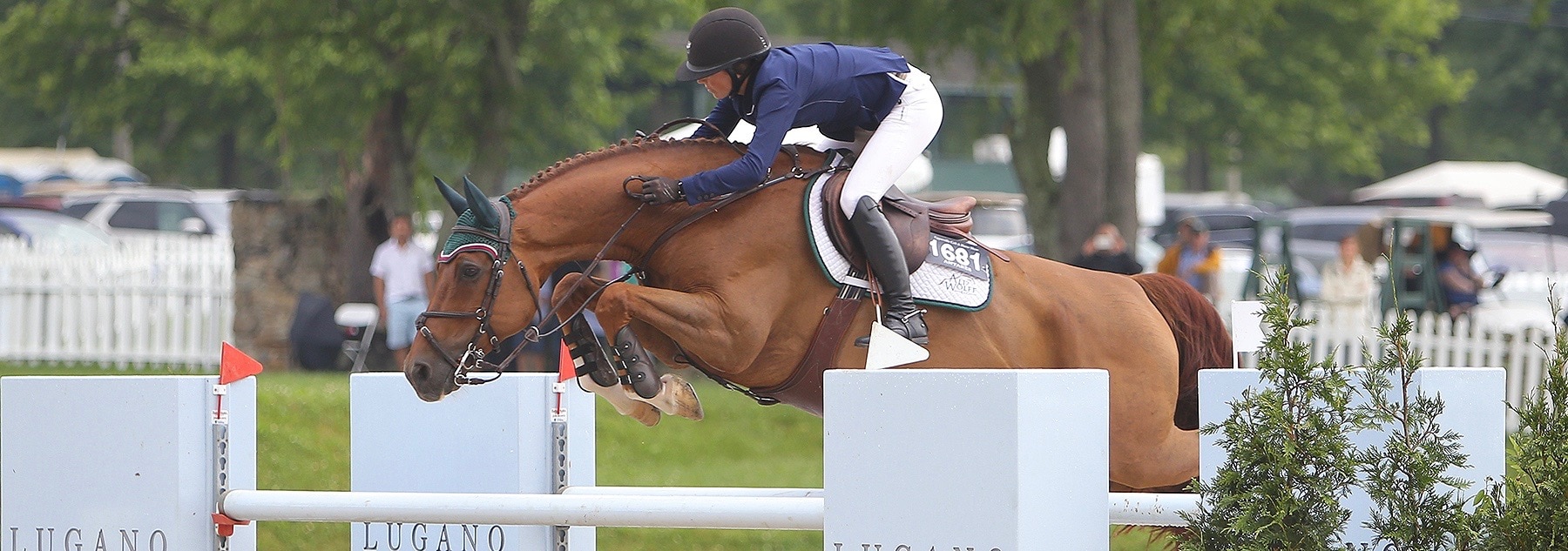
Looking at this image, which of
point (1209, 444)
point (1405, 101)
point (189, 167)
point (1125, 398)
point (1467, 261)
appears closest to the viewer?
point (1209, 444)

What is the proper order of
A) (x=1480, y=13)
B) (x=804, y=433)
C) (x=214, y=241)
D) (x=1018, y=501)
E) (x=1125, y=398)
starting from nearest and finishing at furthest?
1. (x=1018, y=501)
2. (x=1125, y=398)
3. (x=804, y=433)
4. (x=214, y=241)
5. (x=1480, y=13)

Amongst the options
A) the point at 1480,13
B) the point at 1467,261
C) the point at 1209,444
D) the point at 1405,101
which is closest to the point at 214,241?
the point at 1467,261

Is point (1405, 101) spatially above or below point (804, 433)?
above

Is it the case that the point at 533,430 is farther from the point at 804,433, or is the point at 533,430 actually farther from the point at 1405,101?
the point at 1405,101

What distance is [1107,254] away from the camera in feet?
35.1

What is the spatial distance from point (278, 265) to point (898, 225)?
10870 millimetres

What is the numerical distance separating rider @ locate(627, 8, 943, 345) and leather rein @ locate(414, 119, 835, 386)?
108 millimetres

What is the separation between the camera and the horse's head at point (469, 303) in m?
4.68

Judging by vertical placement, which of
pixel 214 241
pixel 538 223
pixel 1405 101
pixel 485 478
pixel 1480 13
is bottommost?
pixel 485 478

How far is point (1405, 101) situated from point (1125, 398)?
27.5 meters

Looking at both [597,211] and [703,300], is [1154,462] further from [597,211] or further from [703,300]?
[597,211]

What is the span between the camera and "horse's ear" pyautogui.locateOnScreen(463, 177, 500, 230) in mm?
4645

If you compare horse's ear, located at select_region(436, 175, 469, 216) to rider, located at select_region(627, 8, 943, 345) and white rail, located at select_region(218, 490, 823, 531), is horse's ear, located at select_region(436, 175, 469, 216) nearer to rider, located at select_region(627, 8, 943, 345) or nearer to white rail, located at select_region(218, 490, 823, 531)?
rider, located at select_region(627, 8, 943, 345)

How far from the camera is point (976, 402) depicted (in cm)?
322
